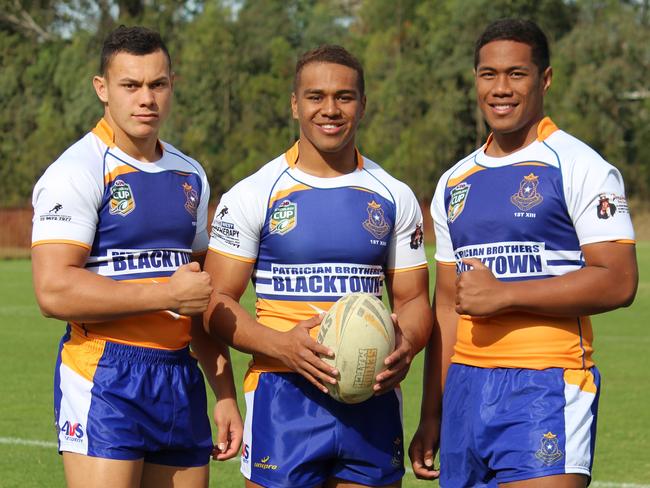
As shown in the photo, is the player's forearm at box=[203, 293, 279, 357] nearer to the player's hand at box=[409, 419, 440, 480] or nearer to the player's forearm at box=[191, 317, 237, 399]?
the player's forearm at box=[191, 317, 237, 399]

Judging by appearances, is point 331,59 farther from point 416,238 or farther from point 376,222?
point 416,238

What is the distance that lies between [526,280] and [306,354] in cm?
98

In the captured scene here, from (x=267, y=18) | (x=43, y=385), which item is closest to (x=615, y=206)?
(x=43, y=385)

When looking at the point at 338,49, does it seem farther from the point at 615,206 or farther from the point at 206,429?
the point at 206,429

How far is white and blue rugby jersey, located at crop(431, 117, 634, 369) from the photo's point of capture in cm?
459

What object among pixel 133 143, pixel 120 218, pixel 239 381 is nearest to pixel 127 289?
pixel 120 218

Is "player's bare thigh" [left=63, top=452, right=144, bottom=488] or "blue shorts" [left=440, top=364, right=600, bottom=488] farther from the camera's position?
"player's bare thigh" [left=63, top=452, right=144, bottom=488]

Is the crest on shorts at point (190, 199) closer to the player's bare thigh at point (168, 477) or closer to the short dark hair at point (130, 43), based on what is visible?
the short dark hair at point (130, 43)

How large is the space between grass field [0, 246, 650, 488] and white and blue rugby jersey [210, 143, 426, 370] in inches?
43.8

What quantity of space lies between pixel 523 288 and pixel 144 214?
167 cm

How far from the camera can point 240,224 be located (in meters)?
5.04

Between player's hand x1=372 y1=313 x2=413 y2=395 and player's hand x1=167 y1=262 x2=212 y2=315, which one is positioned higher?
player's hand x1=167 y1=262 x2=212 y2=315

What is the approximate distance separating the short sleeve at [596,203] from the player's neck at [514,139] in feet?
1.07

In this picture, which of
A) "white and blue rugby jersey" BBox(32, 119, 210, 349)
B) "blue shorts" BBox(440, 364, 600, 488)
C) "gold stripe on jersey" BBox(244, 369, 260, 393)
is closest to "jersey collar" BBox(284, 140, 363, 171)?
"white and blue rugby jersey" BBox(32, 119, 210, 349)
